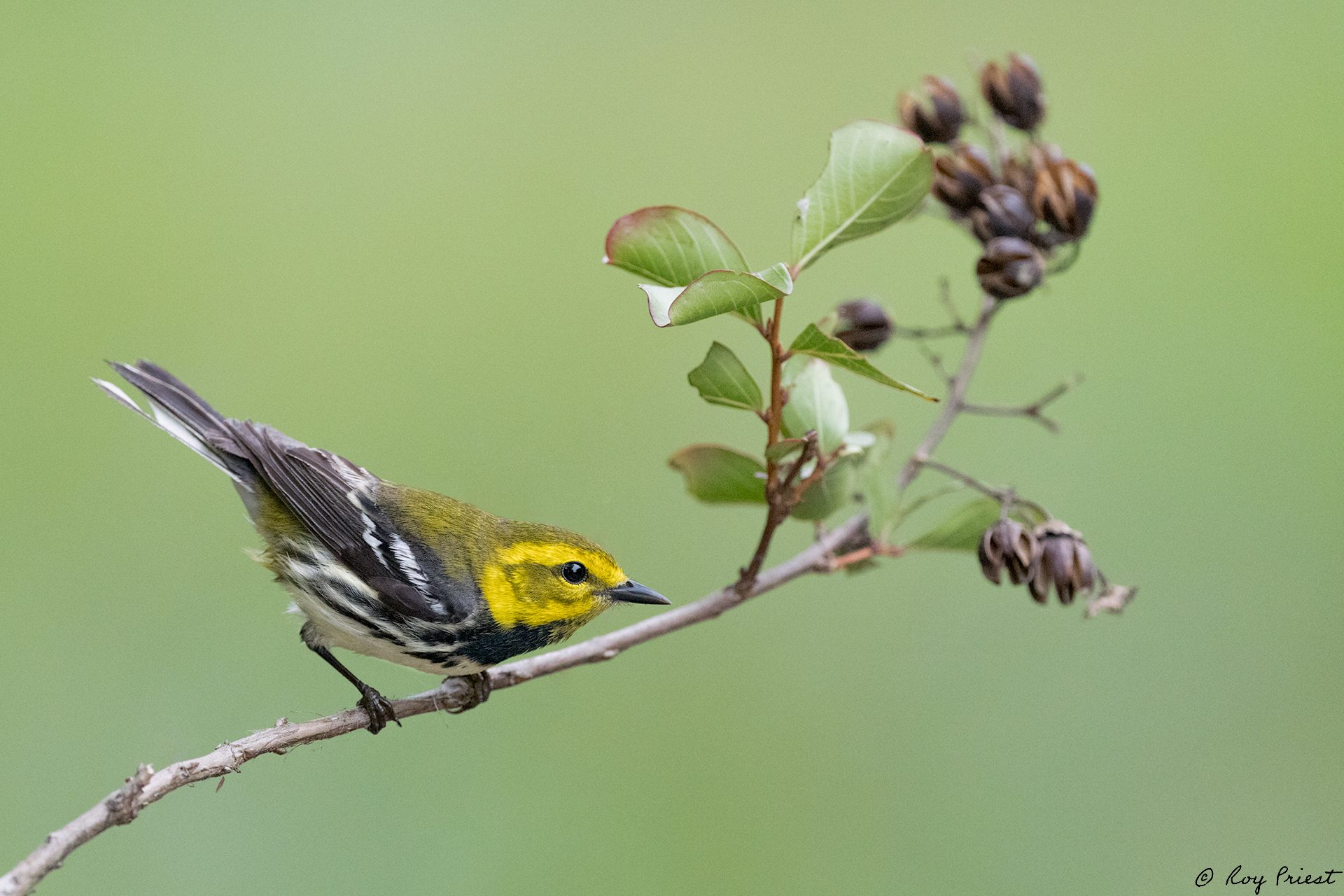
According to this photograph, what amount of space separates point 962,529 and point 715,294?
0.87 m

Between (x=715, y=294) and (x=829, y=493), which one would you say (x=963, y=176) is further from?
(x=715, y=294)

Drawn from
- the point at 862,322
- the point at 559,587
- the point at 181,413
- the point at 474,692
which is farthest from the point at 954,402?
the point at 181,413

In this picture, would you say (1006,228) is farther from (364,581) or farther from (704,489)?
(364,581)

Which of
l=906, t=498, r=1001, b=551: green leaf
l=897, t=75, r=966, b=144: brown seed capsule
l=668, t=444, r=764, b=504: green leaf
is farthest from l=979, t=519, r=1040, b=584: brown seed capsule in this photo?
l=897, t=75, r=966, b=144: brown seed capsule

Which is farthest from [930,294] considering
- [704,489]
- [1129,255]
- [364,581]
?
[364,581]

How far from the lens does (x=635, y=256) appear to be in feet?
5.28

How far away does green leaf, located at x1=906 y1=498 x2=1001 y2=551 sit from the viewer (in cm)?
205

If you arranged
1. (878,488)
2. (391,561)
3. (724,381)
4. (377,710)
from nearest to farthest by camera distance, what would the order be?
(724,381)
(377,710)
(878,488)
(391,561)

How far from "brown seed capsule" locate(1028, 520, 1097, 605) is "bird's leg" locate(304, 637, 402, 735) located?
1085 mm

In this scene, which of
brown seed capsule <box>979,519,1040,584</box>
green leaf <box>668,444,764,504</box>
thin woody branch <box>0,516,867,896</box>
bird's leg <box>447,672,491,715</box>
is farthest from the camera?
bird's leg <box>447,672,491,715</box>

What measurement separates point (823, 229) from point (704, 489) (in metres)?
A: 0.61

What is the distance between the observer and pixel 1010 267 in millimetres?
2020

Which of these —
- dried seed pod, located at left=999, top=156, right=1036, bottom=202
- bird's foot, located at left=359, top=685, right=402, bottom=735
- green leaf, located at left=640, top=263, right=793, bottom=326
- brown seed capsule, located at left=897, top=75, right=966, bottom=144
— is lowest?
bird's foot, located at left=359, top=685, right=402, bottom=735

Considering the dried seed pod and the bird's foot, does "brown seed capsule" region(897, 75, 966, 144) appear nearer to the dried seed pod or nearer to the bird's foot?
the dried seed pod
